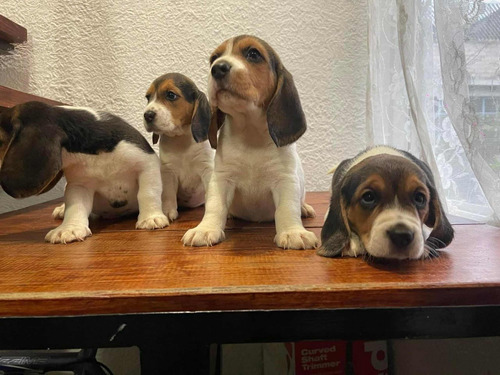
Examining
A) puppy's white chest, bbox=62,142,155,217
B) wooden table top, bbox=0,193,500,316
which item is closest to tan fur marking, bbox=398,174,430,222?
wooden table top, bbox=0,193,500,316

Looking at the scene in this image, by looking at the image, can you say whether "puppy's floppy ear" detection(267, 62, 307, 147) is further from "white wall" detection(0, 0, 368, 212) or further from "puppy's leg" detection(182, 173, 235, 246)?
"white wall" detection(0, 0, 368, 212)

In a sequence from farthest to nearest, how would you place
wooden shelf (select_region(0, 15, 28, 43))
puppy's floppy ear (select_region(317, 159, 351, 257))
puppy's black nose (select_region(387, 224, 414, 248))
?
wooden shelf (select_region(0, 15, 28, 43)) < puppy's floppy ear (select_region(317, 159, 351, 257)) < puppy's black nose (select_region(387, 224, 414, 248))

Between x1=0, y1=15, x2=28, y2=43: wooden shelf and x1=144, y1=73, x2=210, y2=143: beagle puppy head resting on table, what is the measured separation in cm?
102

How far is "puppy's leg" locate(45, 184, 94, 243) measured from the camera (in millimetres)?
1188

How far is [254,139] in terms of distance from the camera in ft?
4.07

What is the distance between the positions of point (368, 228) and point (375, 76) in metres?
1.24

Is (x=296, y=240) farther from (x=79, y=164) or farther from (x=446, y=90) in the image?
(x=79, y=164)

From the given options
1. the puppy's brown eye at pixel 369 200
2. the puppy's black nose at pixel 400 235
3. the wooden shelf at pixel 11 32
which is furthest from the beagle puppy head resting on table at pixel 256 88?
the wooden shelf at pixel 11 32

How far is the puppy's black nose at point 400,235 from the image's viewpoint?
838 millimetres

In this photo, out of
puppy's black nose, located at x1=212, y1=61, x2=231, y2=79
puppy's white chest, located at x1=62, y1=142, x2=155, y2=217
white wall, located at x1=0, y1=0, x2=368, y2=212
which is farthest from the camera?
white wall, located at x1=0, y1=0, x2=368, y2=212

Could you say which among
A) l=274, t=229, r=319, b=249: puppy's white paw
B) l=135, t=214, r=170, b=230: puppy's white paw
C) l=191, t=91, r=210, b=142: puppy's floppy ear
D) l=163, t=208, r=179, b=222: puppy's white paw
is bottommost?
l=163, t=208, r=179, b=222: puppy's white paw

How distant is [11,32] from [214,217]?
1.68 m

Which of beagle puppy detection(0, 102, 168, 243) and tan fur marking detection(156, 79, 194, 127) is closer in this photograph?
beagle puppy detection(0, 102, 168, 243)

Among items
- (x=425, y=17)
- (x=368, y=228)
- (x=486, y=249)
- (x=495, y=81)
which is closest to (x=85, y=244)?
(x=368, y=228)
